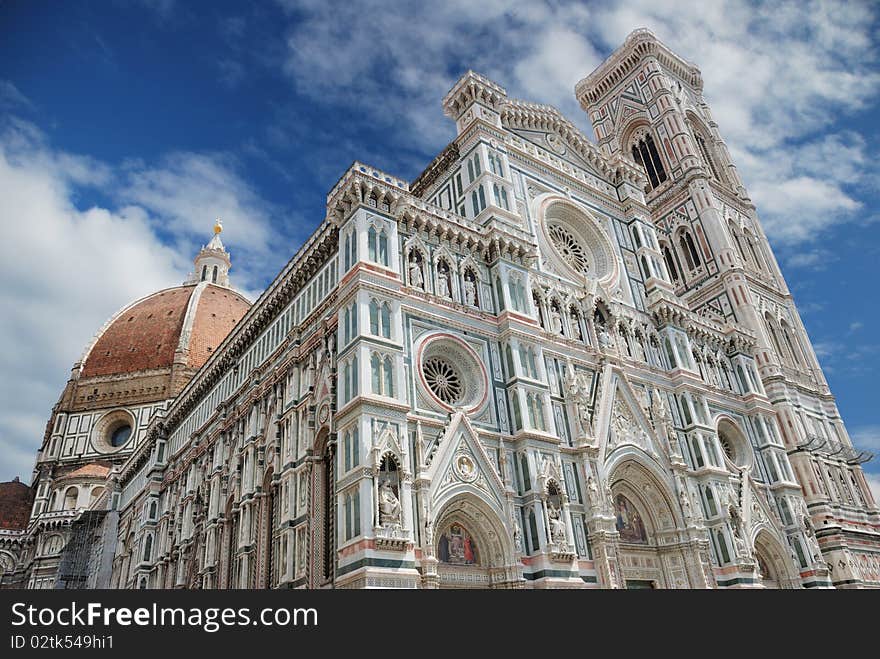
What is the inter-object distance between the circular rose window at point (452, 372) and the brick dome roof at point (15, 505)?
54.1 meters

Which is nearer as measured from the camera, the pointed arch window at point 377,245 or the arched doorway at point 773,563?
the pointed arch window at point 377,245

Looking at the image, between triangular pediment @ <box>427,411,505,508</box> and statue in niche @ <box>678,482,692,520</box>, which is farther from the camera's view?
statue in niche @ <box>678,482,692,520</box>

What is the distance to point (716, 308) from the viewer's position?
1574 inches

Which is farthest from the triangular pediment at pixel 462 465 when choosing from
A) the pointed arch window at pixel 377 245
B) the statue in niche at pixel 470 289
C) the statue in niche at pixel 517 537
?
the pointed arch window at pixel 377 245

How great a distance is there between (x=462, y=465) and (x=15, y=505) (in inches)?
2326

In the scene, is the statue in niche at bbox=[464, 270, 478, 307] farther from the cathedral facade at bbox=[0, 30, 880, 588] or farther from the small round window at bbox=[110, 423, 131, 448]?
the small round window at bbox=[110, 423, 131, 448]

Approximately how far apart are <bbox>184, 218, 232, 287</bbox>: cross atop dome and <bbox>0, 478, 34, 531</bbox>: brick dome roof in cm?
3063

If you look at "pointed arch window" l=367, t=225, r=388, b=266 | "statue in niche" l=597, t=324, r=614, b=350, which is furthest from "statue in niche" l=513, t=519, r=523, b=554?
"statue in niche" l=597, t=324, r=614, b=350

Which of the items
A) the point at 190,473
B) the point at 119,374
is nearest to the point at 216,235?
the point at 119,374

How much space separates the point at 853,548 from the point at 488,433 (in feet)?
75.2

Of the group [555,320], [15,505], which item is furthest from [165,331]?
[555,320]

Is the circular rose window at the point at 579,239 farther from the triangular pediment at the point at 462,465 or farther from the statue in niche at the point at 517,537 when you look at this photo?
the statue in niche at the point at 517,537

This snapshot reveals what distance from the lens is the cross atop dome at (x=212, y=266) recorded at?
3310 inches

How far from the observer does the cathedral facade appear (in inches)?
757
